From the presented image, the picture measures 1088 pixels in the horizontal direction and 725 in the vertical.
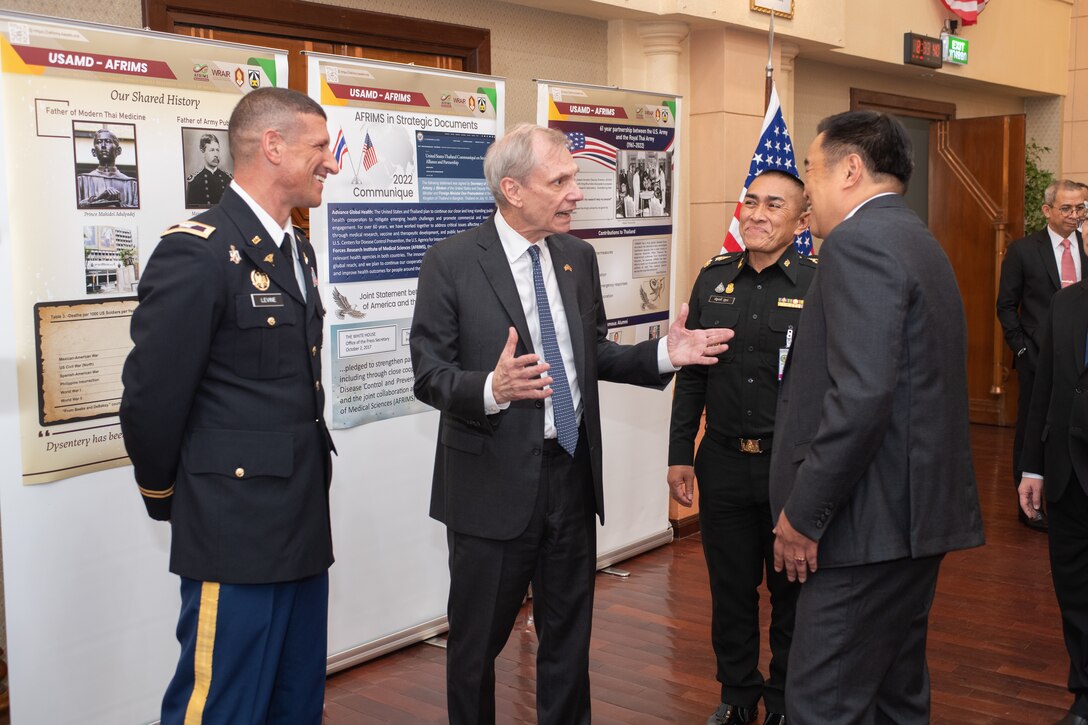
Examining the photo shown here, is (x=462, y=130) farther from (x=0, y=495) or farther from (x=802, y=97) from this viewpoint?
Answer: (x=802, y=97)

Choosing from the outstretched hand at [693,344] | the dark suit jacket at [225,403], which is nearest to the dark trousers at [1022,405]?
the outstretched hand at [693,344]

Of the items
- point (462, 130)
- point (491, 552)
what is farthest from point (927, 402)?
point (462, 130)

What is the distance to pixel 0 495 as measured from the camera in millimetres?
2793

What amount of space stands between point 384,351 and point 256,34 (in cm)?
129

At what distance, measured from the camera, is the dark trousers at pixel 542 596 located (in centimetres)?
268

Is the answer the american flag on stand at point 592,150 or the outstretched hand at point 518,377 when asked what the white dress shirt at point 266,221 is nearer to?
the outstretched hand at point 518,377

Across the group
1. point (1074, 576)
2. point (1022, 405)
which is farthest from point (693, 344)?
point (1022, 405)

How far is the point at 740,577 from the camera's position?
325 cm

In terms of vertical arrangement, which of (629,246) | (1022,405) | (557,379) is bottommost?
(1022,405)

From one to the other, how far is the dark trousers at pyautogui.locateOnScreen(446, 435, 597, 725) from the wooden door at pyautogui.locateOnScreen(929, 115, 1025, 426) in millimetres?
6306

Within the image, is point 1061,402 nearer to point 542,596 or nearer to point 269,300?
point 542,596

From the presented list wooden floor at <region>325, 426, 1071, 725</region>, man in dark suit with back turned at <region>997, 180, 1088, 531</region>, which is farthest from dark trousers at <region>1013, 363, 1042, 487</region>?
wooden floor at <region>325, 426, 1071, 725</region>

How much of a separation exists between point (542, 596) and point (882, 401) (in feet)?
3.73

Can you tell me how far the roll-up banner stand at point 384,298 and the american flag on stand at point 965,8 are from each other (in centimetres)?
532
